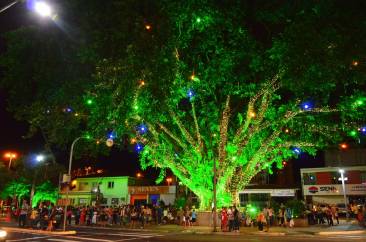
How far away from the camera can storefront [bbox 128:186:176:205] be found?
170 feet

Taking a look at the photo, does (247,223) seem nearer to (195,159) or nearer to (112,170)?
(195,159)

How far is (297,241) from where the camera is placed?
50.8 ft

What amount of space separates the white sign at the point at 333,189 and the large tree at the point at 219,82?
19.2 meters

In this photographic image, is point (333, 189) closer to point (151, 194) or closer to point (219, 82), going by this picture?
point (151, 194)

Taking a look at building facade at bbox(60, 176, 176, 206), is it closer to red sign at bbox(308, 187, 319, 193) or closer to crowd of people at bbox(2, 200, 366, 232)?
red sign at bbox(308, 187, 319, 193)

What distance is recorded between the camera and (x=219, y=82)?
22.2m

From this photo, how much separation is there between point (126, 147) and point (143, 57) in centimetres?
Result: 1444

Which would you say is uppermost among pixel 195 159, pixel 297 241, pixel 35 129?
pixel 35 129

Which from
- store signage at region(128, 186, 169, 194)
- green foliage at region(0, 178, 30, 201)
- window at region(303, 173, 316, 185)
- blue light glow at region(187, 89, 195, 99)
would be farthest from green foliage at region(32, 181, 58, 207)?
window at region(303, 173, 316, 185)

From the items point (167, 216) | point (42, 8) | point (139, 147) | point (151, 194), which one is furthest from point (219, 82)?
point (151, 194)

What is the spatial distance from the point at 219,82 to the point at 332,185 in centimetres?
3027

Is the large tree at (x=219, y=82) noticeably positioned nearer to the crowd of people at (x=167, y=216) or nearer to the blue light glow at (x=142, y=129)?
the blue light glow at (x=142, y=129)

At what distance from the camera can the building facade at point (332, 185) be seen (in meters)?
44.0

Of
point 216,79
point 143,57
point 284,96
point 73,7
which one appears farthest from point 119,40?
point 284,96
